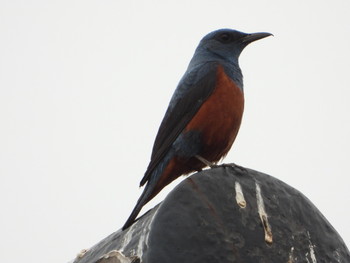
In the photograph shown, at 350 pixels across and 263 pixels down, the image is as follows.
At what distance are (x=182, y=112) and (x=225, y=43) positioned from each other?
1476 millimetres

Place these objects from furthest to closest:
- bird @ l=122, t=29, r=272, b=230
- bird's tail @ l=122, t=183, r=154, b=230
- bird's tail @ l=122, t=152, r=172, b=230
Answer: bird @ l=122, t=29, r=272, b=230 < bird's tail @ l=122, t=152, r=172, b=230 < bird's tail @ l=122, t=183, r=154, b=230

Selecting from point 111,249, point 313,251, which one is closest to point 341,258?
point 313,251

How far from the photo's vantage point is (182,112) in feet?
20.6

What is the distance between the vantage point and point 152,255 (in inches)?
129

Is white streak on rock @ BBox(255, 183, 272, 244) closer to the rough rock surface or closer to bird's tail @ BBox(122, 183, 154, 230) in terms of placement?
the rough rock surface

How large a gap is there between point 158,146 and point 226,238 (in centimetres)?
271

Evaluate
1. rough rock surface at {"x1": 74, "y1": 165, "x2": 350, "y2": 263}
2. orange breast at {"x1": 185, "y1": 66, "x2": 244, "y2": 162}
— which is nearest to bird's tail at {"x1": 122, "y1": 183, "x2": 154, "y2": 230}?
rough rock surface at {"x1": 74, "y1": 165, "x2": 350, "y2": 263}

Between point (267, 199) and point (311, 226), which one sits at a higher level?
point (267, 199)

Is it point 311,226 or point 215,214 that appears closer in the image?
point 215,214

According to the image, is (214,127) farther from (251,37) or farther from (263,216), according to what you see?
(263,216)

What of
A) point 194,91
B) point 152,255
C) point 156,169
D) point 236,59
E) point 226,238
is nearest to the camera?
point 152,255

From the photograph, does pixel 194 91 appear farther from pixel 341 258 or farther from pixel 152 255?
pixel 152 255

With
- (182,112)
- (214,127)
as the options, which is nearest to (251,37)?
(182,112)

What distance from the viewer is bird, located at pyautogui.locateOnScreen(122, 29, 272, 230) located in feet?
19.5
